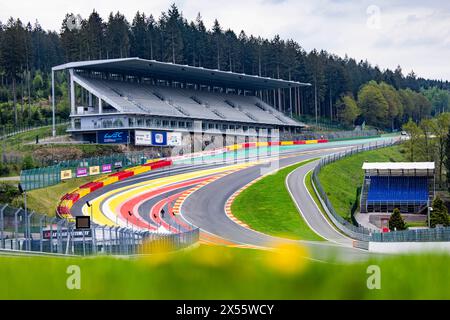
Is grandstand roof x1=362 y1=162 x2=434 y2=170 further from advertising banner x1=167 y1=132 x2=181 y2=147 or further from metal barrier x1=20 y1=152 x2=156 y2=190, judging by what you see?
advertising banner x1=167 y1=132 x2=181 y2=147

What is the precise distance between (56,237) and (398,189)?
231ft

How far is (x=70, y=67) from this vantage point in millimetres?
107500

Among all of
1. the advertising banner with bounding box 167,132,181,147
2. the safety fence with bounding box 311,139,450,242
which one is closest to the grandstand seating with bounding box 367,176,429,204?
the safety fence with bounding box 311,139,450,242

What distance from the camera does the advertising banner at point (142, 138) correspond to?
101m

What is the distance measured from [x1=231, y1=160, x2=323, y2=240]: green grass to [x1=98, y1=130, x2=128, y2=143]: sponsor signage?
26.0m

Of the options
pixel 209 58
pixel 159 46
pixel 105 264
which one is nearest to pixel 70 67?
pixel 159 46

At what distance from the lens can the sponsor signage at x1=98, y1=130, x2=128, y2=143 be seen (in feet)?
331

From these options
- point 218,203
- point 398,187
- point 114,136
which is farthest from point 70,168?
point 398,187

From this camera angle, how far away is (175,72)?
12162 centimetres

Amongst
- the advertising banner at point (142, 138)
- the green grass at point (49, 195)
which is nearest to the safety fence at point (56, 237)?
the green grass at point (49, 195)

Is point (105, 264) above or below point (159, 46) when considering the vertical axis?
below

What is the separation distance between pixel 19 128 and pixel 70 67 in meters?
11.5

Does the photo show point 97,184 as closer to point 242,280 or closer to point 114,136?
point 114,136
